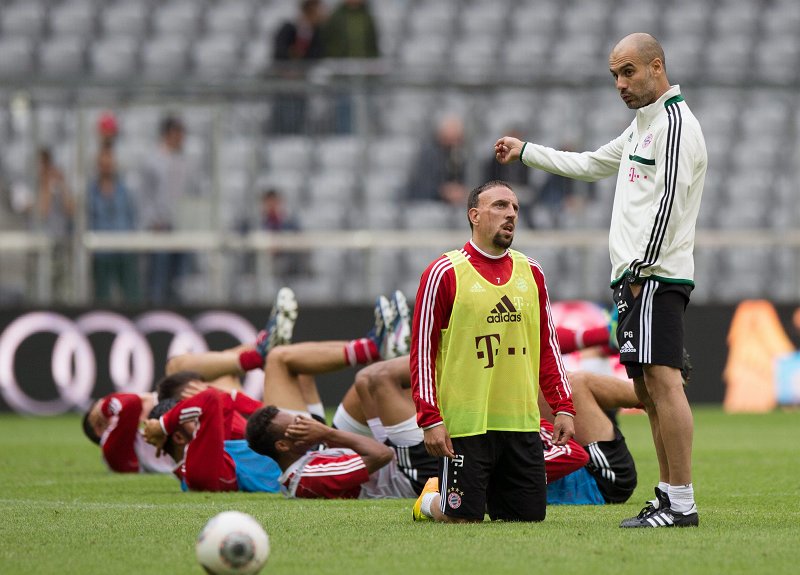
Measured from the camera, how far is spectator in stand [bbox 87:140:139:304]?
54.0 feet

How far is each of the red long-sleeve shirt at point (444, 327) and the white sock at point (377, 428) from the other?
182 cm

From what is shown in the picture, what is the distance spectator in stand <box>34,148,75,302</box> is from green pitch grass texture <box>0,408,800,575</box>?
19.4 ft

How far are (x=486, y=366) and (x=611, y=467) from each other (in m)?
1.44

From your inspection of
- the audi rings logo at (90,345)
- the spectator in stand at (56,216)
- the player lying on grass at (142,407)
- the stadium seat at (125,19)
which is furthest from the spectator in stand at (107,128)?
the stadium seat at (125,19)

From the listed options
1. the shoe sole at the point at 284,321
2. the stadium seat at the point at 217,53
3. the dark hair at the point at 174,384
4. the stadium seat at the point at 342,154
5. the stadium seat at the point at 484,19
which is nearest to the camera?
the dark hair at the point at 174,384

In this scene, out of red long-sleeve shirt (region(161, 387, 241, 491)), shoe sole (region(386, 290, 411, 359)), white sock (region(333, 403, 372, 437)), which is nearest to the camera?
red long-sleeve shirt (region(161, 387, 241, 491))

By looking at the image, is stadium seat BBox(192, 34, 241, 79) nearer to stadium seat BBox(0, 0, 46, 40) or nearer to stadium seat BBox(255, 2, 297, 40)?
stadium seat BBox(255, 2, 297, 40)

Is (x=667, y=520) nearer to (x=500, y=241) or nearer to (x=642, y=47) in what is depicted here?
(x=500, y=241)

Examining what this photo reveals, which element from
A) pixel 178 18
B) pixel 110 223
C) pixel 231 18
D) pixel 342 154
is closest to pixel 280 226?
pixel 342 154

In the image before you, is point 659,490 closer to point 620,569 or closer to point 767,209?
point 620,569

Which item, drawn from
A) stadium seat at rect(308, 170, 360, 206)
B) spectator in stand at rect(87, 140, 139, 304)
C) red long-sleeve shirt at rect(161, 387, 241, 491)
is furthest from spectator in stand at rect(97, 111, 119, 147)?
red long-sleeve shirt at rect(161, 387, 241, 491)

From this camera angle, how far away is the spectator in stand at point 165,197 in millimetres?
16391

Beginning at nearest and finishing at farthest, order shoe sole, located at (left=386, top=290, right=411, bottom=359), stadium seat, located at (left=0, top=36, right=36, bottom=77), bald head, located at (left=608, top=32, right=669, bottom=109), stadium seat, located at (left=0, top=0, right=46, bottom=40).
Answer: bald head, located at (left=608, top=32, right=669, bottom=109), shoe sole, located at (left=386, top=290, right=411, bottom=359), stadium seat, located at (left=0, top=36, right=36, bottom=77), stadium seat, located at (left=0, top=0, right=46, bottom=40)

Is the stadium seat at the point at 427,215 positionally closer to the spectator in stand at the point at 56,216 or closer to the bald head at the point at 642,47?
the spectator in stand at the point at 56,216
